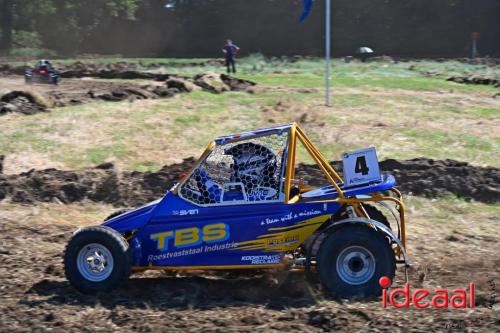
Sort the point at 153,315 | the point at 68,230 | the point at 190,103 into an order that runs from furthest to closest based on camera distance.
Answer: the point at 190,103
the point at 68,230
the point at 153,315

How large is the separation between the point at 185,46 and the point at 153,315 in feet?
166

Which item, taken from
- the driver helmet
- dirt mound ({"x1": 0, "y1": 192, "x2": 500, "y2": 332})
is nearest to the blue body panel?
the driver helmet

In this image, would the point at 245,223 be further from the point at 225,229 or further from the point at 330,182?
the point at 330,182

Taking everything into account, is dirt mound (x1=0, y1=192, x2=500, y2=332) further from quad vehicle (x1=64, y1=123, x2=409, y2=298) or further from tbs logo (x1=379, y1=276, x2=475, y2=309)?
quad vehicle (x1=64, y1=123, x2=409, y2=298)

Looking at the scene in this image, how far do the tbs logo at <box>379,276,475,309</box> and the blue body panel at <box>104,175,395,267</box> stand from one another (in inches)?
38.0

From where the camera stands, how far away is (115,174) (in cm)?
1392

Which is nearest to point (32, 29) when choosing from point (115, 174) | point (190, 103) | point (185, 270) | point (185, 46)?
point (185, 46)

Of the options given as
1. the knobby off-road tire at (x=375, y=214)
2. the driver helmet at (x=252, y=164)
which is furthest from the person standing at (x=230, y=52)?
the driver helmet at (x=252, y=164)

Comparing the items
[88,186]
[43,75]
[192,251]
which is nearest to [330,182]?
[192,251]

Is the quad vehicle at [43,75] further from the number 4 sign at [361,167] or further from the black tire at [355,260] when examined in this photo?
the black tire at [355,260]

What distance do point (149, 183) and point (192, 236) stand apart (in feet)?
18.9

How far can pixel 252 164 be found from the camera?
26.6 ft

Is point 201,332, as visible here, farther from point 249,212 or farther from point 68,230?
point 68,230

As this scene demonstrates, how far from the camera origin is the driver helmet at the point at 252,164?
8039mm
